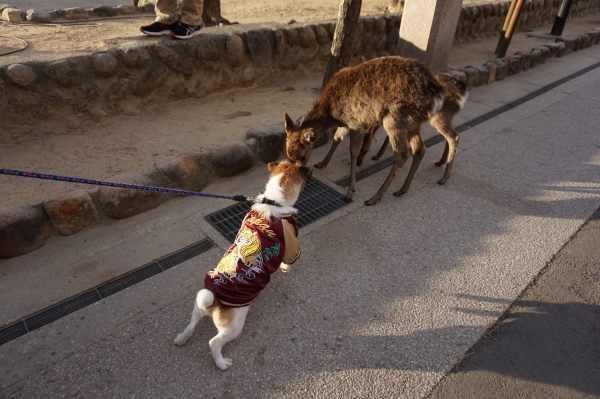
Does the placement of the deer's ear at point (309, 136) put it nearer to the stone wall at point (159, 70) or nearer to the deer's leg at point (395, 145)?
the deer's leg at point (395, 145)

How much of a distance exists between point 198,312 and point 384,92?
292 centimetres

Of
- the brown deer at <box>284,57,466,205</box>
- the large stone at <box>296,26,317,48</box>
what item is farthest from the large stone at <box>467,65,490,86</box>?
the brown deer at <box>284,57,466,205</box>

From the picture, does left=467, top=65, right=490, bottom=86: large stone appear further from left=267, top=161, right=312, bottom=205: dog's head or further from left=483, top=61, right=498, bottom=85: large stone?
left=267, top=161, right=312, bottom=205: dog's head

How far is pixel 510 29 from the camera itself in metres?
8.59

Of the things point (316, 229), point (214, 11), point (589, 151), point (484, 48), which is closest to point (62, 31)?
point (214, 11)

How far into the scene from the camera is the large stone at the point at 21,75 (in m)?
4.11

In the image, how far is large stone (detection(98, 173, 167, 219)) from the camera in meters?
3.53

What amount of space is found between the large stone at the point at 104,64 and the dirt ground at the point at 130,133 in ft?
1.82

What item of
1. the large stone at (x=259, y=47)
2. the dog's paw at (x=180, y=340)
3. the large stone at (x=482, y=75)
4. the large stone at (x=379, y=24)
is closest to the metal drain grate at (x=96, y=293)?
the dog's paw at (x=180, y=340)

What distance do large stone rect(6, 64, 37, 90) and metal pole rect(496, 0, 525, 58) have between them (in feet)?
31.2

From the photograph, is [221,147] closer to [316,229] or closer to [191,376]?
[316,229]

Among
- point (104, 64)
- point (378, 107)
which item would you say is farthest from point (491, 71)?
point (104, 64)

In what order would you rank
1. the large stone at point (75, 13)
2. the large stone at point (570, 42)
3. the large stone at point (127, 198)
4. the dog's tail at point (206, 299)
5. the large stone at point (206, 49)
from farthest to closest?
the large stone at point (570, 42), the large stone at point (75, 13), the large stone at point (206, 49), the large stone at point (127, 198), the dog's tail at point (206, 299)

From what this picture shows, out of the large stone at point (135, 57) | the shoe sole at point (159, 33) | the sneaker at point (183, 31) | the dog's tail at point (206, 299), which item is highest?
the sneaker at point (183, 31)
